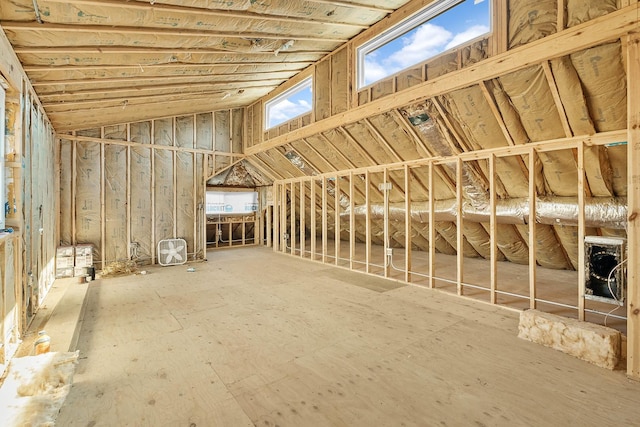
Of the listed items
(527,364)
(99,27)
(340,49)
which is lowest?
(527,364)

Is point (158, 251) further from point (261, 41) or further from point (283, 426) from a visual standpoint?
point (283, 426)

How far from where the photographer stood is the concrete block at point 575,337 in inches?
98.4

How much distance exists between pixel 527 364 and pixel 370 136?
12.4ft

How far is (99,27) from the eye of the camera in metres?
2.76

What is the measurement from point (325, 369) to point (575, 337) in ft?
7.57

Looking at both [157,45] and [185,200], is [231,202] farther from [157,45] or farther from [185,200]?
[157,45]

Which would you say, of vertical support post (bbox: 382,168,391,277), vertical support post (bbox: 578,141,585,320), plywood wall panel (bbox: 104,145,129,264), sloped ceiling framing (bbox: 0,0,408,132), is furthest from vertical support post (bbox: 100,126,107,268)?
vertical support post (bbox: 578,141,585,320)

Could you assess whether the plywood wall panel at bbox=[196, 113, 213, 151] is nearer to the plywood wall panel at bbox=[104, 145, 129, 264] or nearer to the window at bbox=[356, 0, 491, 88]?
the plywood wall panel at bbox=[104, 145, 129, 264]

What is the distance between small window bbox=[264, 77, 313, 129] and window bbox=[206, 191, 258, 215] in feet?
8.80

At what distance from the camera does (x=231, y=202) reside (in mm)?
9031

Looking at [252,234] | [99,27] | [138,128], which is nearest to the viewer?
[99,27]

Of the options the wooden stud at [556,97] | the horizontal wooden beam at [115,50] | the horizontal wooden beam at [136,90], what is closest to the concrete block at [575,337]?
the wooden stud at [556,97]

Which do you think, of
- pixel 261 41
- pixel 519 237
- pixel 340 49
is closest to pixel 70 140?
pixel 261 41

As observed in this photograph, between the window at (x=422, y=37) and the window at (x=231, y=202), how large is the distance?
18.3 feet
